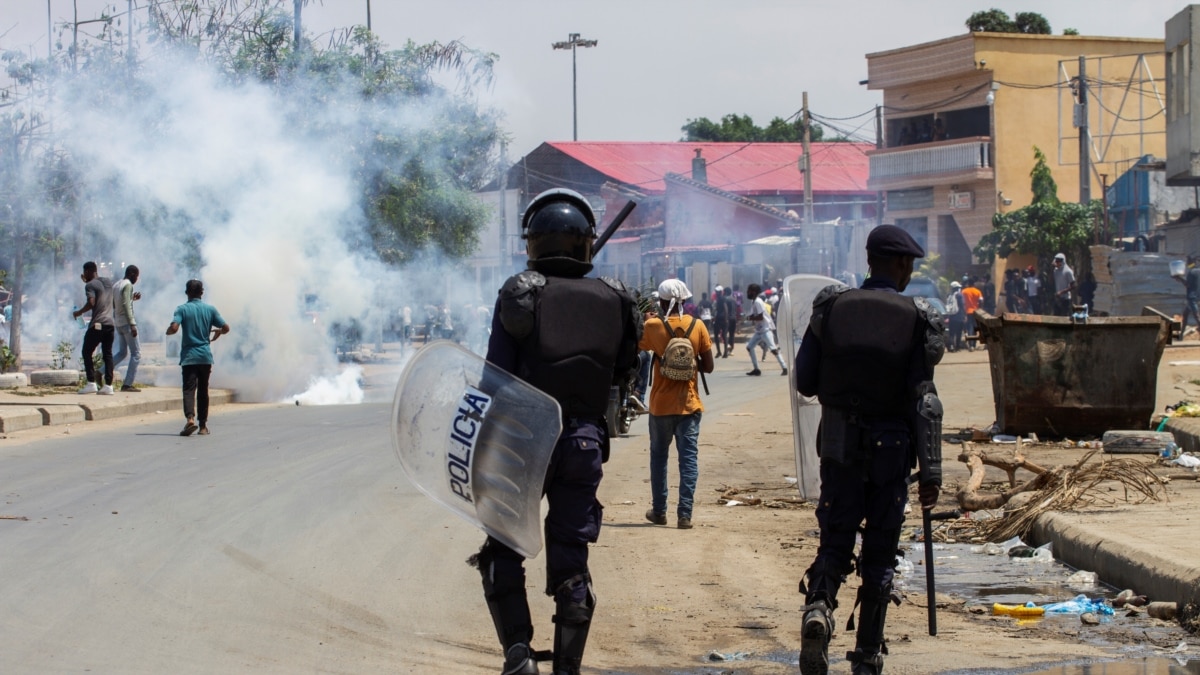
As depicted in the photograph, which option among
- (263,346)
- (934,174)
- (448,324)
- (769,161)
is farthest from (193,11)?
(769,161)

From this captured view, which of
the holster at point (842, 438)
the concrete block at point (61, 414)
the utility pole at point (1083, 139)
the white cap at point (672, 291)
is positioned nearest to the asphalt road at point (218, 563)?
the holster at point (842, 438)

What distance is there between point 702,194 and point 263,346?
3146cm

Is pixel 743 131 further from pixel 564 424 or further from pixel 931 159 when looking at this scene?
pixel 564 424

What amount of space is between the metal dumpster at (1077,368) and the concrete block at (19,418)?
9529mm

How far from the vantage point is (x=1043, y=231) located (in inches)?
1308

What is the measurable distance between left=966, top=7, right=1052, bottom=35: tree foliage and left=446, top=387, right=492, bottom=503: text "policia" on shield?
52.1 m

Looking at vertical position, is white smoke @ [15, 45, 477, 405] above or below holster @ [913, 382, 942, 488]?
above

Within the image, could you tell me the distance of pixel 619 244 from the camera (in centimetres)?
5356

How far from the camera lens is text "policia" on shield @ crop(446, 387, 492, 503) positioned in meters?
4.44

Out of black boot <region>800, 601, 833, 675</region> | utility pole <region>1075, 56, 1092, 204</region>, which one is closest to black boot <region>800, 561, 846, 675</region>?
black boot <region>800, 601, 833, 675</region>

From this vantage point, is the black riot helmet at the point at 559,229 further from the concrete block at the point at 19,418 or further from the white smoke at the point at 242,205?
the white smoke at the point at 242,205

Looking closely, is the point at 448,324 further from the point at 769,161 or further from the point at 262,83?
the point at 769,161

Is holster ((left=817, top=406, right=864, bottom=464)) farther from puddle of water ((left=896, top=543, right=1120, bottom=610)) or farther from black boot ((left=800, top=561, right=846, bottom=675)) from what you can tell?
puddle of water ((left=896, top=543, right=1120, bottom=610))

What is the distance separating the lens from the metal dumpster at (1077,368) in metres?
12.3
